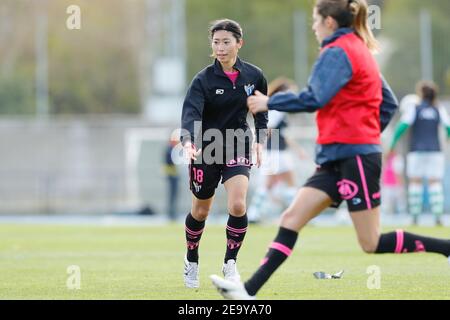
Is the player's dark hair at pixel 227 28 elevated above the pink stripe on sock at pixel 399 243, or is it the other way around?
the player's dark hair at pixel 227 28

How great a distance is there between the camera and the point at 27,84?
3344 centimetres

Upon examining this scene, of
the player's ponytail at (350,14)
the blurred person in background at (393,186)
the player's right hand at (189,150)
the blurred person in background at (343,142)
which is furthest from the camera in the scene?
the blurred person in background at (393,186)

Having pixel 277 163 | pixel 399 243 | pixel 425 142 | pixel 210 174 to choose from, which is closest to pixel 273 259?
pixel 399 243

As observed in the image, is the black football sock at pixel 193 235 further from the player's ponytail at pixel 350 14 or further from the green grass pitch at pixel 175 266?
the player's ponytail at pixel 350 14

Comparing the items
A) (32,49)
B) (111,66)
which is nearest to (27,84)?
(32,49)

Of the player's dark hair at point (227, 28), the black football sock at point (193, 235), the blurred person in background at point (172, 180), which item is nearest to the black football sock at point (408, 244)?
the black football sock at point (193, 235)

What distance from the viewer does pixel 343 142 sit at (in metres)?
7.52

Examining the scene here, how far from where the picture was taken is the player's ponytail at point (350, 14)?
24.9ft

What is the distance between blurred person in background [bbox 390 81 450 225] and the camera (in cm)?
1912

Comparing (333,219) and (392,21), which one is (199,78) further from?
(392,21)

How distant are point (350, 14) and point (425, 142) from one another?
39.5 feet

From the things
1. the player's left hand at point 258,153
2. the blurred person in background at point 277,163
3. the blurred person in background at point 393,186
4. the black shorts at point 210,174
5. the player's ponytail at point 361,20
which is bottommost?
the blurred person in background at point 393,186

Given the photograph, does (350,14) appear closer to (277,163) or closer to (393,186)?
(277,163)

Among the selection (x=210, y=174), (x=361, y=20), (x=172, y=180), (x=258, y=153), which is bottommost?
(x=172, y=180)
